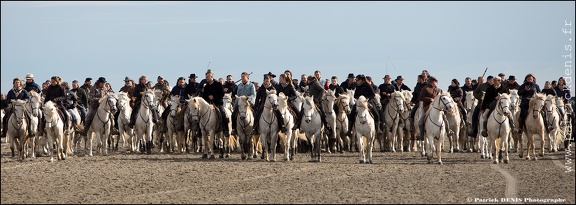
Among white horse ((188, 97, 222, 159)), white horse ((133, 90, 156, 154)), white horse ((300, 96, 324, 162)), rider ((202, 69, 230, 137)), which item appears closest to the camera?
white horse ((300, 96, 324, 162))

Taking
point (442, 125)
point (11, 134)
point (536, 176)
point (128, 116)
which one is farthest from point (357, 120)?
point (11, 134)

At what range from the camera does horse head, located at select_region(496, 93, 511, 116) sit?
985 inches

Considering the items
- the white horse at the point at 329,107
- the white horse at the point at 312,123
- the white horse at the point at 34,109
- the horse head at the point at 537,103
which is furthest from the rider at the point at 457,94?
the white horse at the point at 34,109

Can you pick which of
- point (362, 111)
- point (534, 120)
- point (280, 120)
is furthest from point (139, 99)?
point (534, 120)

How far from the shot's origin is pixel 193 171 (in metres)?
23.3

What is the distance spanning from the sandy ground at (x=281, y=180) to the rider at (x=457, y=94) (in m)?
2.50

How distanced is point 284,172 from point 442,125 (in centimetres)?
494

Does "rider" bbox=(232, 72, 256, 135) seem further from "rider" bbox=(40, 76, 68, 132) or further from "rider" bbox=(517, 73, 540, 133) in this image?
"rider" bbox=(517, 73, 540, 133)

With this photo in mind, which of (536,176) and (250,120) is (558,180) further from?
(250,120)

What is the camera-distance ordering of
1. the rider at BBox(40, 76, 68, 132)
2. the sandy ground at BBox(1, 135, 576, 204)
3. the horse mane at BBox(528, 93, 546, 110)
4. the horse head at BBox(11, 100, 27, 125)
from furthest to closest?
the rider at BBox(40, 76, 68, 132), the horse mane at BBox(528, 93, 546, 110), the horse head at BBox(11, 100, 27, 125), the sandy ground at BBox(1, 135, 576, 204)

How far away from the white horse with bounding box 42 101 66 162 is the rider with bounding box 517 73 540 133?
1316 centimetres

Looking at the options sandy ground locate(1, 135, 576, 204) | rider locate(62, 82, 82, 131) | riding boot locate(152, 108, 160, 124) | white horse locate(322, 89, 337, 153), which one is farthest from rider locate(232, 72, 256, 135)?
rider locate(62, 82, 82, 131)

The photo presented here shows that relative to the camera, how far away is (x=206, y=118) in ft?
91.9

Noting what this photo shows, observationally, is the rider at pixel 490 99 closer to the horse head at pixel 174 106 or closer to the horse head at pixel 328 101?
the horse head at pixel 328 101
